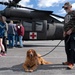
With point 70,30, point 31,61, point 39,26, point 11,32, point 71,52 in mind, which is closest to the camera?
point 31,61

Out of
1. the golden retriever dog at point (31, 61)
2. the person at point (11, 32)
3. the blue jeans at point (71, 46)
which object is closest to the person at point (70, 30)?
the blue jeans at point (71, 46)

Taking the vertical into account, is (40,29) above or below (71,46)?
below

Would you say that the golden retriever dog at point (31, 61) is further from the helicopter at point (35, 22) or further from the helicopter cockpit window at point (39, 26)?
the helicopter cockpit window at point (39, 26)

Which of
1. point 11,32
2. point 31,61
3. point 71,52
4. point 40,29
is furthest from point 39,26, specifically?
point 31,61

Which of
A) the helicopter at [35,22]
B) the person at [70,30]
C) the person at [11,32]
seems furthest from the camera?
the helicopter at [35,22]

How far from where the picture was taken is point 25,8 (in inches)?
613

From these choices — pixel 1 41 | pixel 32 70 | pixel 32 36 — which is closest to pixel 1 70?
pixel 32 70

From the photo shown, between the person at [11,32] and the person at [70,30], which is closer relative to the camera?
the person at [70,30]

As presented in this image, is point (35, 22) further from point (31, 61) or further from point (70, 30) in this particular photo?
point (31, 61)

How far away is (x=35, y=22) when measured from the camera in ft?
52.7

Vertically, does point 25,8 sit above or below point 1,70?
above

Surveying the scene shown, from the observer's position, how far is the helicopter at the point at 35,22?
15944mm

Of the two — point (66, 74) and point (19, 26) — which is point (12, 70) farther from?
point (19, 26)

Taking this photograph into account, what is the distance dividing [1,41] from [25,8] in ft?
19.1
